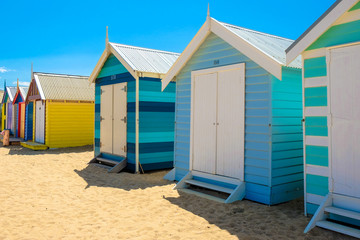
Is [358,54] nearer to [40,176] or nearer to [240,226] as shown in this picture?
[240,226]

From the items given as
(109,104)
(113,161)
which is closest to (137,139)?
(113,161)

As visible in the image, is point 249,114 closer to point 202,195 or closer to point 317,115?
point 317,115

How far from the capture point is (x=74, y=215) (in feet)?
17.3

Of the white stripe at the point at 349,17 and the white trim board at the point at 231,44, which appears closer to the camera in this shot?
the white stripe at the point at 349,17

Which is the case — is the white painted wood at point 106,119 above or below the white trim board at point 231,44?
below

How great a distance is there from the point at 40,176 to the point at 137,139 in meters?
2.80

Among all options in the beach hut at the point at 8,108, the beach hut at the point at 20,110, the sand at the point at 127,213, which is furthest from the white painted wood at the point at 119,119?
the beach hut at the point at 8,108

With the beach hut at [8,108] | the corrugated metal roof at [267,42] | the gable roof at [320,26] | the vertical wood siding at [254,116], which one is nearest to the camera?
the gable roof at [320,26]

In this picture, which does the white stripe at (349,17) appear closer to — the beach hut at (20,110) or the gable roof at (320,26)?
the gable roof at (320,26)

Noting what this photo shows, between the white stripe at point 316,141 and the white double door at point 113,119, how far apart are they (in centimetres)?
578

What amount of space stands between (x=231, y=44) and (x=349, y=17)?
2.28 m

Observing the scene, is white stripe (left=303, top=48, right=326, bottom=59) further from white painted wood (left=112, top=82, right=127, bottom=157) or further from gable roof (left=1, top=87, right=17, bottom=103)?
gable roof (left=1, top=87, right=17, bottom=103)

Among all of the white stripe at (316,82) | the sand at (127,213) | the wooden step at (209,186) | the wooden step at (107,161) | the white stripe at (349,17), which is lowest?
the sand at (127,213)

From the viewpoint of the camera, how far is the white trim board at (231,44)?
17.8 ft
